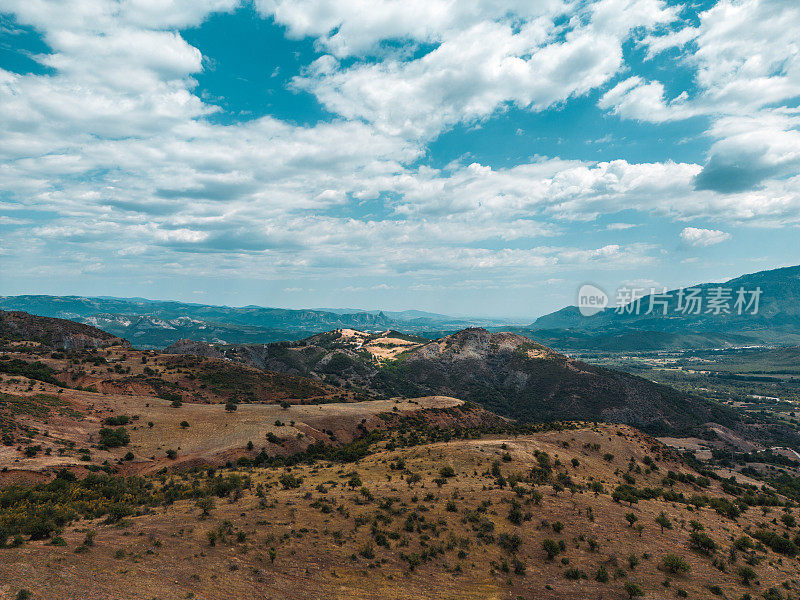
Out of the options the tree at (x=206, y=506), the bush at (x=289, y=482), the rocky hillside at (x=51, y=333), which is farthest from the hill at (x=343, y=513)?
the rocky hillside at (x=51, y=333)

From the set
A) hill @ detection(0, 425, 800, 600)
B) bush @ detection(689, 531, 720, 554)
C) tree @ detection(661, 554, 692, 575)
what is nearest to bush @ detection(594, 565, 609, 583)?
hill @ detection(0, 425, 800, 600)

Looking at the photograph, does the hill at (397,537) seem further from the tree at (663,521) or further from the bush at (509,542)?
the tree at (663,521)

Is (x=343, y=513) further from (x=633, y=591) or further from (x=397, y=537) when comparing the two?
(x=633, y=591)

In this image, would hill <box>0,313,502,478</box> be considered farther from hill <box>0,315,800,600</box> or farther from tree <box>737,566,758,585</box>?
tree <box>737,566,758,585</box>

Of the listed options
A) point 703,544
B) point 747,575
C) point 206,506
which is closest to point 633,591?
point 747,575

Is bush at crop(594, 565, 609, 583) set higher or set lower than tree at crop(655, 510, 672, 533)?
higher
